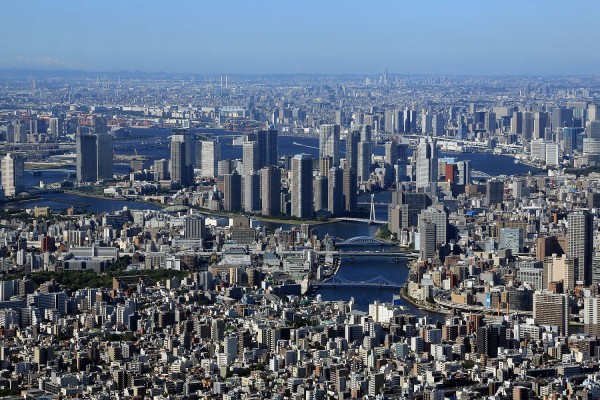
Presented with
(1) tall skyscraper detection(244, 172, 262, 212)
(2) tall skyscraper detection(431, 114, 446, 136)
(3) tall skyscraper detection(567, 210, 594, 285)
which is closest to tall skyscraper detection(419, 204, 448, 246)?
(3) tall skyscraper detection(567, 210, 594, 285)

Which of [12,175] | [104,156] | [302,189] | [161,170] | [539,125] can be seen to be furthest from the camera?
[539,125]

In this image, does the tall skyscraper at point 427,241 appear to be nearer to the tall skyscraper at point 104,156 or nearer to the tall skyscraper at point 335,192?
the tall skyscraper at point 335,192

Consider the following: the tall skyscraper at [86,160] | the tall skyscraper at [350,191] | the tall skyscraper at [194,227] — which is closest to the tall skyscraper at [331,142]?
the tall skyscraper at [86,160]

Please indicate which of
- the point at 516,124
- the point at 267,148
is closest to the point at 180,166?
the point at 267,148

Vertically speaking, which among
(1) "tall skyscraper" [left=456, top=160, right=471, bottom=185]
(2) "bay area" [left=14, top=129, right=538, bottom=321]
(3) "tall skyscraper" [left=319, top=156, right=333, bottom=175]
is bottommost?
(2) "bay area" [left=14, top=129, right=538, bottom=321]

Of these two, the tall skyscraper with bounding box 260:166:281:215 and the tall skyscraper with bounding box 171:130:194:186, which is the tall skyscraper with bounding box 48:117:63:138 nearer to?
the tall skyscraper with bounding box 171:130:194:186

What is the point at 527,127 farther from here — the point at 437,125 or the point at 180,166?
the point at 180,166

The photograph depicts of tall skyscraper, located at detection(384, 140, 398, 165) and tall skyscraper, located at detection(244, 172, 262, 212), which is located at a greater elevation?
tall skyscraper, located at detection(384, 140, 398, 165)
